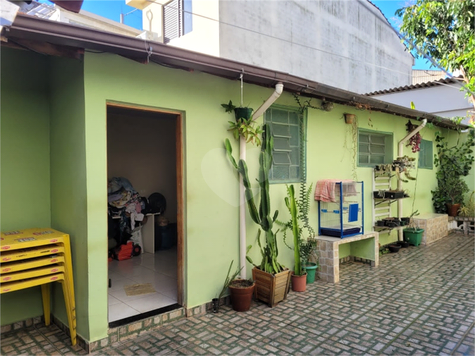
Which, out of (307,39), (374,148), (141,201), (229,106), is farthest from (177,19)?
(229,106)

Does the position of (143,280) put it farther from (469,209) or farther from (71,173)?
(469,209)

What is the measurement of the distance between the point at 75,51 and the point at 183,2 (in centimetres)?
837

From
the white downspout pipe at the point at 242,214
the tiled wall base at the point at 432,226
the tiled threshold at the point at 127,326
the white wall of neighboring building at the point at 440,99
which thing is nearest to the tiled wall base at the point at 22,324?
the tiled threshold at the point at 127,326

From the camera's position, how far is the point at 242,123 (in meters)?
4.78

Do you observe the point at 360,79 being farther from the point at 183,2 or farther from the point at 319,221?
the point at 319,221

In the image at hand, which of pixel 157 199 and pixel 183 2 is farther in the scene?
pixel 183 2

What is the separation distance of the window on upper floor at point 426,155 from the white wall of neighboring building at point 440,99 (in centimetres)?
147

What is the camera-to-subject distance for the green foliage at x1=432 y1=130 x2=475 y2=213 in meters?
10.8

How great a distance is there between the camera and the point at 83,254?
3566 millimetres

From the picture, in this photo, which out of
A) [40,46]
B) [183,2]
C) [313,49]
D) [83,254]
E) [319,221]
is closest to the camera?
[40,46]

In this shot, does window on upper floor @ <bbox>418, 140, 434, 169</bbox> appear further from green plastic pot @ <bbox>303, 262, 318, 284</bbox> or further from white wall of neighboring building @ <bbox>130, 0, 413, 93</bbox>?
green plastic pot @ <bbox>303, 262, 318, 284</bbox>

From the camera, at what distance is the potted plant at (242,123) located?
188 inches

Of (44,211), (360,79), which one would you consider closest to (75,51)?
(44,211)

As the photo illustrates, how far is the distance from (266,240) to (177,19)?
8822 mm
